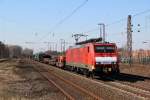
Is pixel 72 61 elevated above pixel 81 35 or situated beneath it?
situated beneath

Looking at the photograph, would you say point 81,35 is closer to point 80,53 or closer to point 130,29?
point 130,29

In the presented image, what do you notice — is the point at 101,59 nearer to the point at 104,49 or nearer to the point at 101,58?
the point at 101,58

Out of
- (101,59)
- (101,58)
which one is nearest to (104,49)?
(101,58)

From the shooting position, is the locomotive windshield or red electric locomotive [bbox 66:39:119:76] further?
the locomotive windshield

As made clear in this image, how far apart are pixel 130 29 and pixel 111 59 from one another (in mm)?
23378

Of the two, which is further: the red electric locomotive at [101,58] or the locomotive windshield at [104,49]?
the locomotive windshield at [104,49]

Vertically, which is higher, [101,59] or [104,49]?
[104,49]

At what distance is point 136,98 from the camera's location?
1898 centimetres

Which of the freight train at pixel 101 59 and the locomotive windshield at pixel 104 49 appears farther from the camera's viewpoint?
the locomotive windshield at pixel 104 49

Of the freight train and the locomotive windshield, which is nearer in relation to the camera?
the freight train

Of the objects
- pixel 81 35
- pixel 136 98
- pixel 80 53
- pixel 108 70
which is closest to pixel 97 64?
pixel 108 70

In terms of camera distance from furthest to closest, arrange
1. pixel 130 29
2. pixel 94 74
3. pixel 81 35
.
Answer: pixel 81 35 → pixel 130 29 → pixel 94 74

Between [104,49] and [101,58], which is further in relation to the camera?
[104,49]

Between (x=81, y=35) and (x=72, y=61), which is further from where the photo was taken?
(x=81, y=35)
